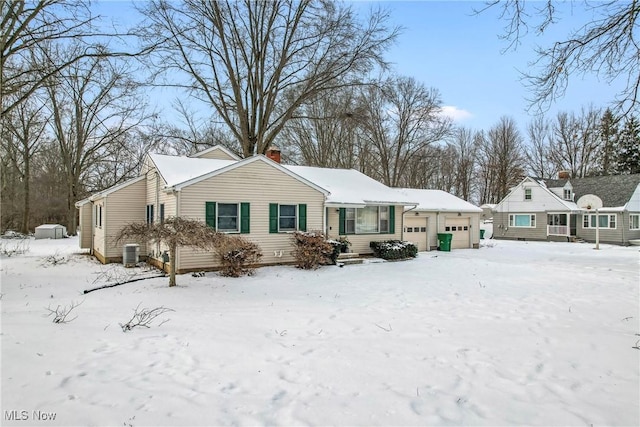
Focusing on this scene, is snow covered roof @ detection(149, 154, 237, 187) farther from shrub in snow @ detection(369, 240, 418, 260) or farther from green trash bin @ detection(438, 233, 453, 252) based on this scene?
green trash bin @ detection(438, 233, 453, 252)

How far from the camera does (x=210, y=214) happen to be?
12.1 m

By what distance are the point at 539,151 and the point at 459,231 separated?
87.7ft

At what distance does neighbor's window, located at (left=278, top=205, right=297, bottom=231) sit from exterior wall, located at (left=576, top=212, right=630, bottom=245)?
80.0ft

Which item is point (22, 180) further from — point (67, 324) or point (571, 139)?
point (571, 139)

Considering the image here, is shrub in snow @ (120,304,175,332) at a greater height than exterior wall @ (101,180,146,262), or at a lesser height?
lesser

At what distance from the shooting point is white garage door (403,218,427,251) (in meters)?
19.6

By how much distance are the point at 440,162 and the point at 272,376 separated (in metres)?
38.8

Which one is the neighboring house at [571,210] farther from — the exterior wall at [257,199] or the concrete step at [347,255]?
the exterior wall at [257,199]

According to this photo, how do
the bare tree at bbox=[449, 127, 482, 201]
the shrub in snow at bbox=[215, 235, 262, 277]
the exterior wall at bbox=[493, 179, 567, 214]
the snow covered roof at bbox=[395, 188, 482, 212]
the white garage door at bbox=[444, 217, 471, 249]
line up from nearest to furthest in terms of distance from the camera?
the shrub in snow at bbox=[215, 235, 262, 277] < the snow covered roof at bbox=[395, 188, 482, 212] < the white garage door at bbox=[444, 217, 471, 249] < the exterior wall at bbox=[493, 179, 567, 214] < the bare tree at bbox=[449, 127, 482, 201]

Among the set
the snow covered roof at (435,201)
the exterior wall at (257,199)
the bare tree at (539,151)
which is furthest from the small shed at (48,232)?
the bare tree at (539,151)

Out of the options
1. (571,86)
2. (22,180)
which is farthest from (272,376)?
(22,180)

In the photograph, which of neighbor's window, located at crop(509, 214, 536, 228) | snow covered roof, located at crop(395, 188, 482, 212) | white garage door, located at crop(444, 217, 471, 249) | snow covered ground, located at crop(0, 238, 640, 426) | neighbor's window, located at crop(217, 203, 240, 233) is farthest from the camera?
neighbor's window, located at crop(509, 214, 536, 228)

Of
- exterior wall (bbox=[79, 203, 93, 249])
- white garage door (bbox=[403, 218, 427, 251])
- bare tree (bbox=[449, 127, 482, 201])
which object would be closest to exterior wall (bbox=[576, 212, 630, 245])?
white garage door (bbox=[403, 218, 427, 251])

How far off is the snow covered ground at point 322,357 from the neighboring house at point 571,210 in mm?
20015
